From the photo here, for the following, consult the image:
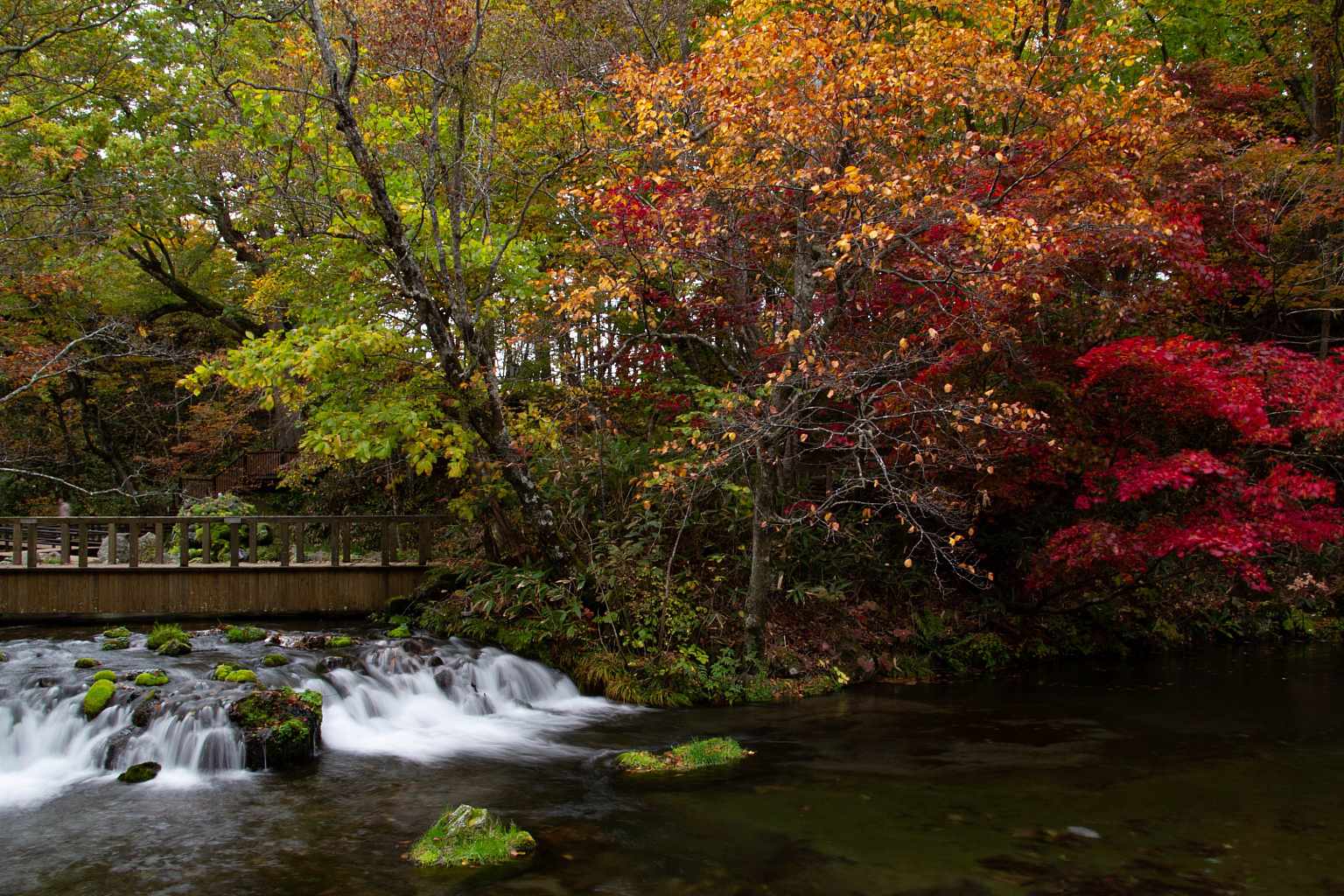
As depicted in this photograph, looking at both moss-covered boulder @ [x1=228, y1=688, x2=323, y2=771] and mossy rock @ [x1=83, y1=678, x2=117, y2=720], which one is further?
mossy rock @ [x1=83, y1=678, x2=117, y2=720]

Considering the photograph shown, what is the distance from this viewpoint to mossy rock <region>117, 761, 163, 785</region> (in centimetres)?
756

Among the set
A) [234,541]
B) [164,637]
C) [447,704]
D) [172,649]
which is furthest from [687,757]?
[234,541]

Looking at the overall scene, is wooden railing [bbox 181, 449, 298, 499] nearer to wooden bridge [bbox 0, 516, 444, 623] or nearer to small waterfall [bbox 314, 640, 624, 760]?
wooden bridge [bbox 0, 516, 444, 623]

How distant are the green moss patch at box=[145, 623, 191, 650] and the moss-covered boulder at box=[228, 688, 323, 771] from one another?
3093 mm

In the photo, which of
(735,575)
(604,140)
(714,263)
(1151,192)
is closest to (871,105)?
(714,263)

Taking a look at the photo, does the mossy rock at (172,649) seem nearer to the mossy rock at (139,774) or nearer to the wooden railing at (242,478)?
the mossy rock at (139,774)

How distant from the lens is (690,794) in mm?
7285

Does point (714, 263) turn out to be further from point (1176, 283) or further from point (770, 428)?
point (1176, 283)

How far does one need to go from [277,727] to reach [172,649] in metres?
3.32

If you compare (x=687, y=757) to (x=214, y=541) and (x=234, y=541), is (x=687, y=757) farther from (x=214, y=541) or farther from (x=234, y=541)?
(x=214, y=541)

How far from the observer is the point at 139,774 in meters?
7.60

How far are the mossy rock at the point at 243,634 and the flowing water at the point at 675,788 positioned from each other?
0.51 meters

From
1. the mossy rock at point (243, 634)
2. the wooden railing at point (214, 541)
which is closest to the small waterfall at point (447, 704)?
the mossy rock at point (243, 634)

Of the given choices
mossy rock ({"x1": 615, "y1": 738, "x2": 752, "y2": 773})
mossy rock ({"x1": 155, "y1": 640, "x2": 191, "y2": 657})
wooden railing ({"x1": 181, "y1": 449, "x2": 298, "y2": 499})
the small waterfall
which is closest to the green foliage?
the small waterfall
